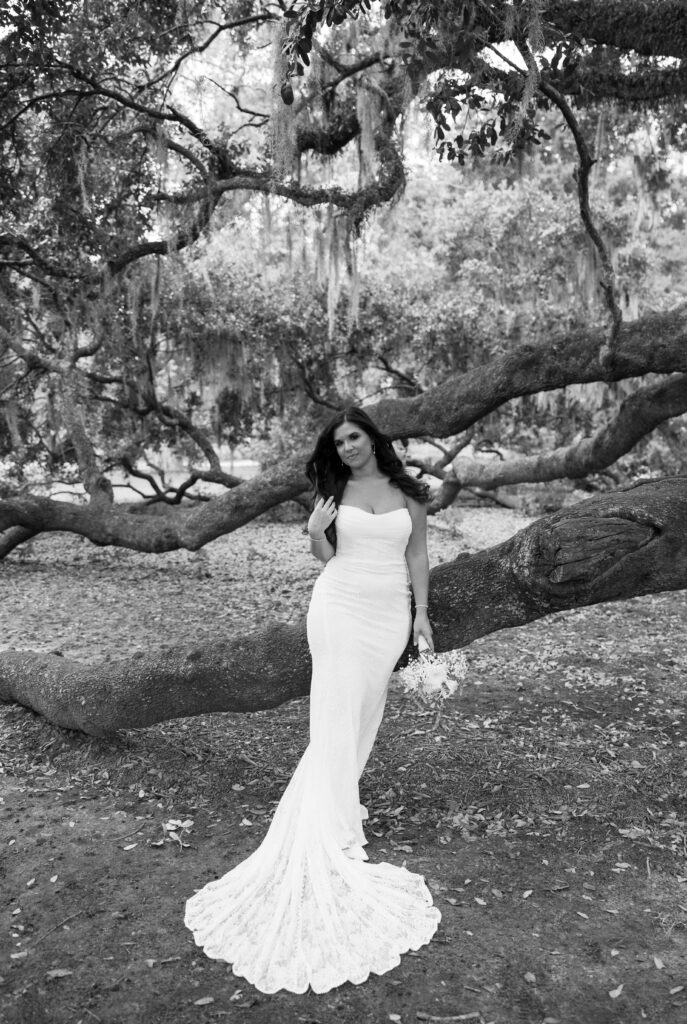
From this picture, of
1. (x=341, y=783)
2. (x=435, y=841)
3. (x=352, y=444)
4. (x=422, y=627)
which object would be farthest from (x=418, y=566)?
(x=435, y=841)

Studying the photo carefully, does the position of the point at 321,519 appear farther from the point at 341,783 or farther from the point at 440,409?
the point at 440,409

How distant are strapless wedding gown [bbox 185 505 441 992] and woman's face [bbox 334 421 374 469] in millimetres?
214

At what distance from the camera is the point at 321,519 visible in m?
3.80

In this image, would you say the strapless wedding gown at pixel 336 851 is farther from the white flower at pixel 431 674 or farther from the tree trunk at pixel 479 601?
the tree trunk at pixel 479 601

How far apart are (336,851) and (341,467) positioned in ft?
5.38

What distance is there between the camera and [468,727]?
5.36 meters

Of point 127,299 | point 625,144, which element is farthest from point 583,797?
point 127,299

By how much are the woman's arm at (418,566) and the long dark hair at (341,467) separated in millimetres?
68

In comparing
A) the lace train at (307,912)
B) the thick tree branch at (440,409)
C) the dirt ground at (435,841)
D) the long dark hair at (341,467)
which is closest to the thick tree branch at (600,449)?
the thick tree branch at (440,409)

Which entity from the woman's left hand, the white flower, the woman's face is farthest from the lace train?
the woman's face

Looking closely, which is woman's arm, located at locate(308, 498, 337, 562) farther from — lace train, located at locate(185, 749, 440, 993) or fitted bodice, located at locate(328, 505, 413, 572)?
lace train, located at locate(185, 749, 440, 993)

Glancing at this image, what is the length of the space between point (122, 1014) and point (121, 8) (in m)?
6.17

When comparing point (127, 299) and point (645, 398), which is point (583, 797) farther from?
point (127, 299)

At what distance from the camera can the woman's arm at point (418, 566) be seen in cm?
395
